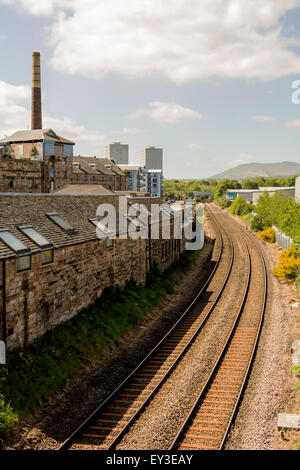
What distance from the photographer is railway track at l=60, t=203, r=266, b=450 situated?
1145 centimetres

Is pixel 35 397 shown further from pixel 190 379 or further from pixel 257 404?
pixel 257 404

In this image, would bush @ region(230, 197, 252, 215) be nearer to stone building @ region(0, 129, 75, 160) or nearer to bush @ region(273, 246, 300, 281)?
stone building @ region(0, 129, 75, 160)

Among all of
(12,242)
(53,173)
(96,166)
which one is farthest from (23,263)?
(96,166)

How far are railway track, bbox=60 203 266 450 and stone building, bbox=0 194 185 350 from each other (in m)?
3.72

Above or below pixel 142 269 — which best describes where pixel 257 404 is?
below

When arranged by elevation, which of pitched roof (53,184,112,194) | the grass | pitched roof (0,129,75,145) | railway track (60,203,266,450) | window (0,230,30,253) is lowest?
railway track (60,203,266,450)

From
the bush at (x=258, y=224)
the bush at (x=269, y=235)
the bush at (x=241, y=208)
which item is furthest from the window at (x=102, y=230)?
the bush at (x=241, y=208)

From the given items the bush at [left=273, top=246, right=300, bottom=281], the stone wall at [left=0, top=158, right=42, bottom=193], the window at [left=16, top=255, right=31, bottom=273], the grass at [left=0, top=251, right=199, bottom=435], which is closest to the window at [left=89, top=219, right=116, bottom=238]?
the grass at [left=0, top=251, right=199, bottom=435]

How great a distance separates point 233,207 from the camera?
83.3 meters

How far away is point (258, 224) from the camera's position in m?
54.2

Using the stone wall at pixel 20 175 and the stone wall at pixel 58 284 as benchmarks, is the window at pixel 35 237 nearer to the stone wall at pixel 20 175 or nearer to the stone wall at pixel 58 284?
the stone wall at pixel 58 284

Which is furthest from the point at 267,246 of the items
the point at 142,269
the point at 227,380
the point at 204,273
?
the point at 227,380

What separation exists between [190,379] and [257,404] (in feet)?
8.58
